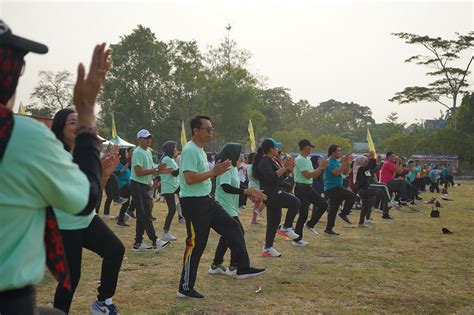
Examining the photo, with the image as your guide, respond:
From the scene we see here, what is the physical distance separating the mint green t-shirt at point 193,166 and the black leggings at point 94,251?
130 cm

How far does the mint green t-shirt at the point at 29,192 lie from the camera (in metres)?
1.72

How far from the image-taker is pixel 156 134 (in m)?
49.6

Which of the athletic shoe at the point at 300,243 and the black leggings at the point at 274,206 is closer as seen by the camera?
the black leggings at the point at 274,206

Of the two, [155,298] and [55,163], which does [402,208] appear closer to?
[155,298]

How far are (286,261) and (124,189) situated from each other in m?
5.70

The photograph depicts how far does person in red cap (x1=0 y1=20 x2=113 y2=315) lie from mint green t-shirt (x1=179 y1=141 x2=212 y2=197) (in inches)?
138

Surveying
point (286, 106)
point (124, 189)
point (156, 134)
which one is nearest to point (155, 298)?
point (124, 189)

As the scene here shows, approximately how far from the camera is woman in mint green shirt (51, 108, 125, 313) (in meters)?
3.85

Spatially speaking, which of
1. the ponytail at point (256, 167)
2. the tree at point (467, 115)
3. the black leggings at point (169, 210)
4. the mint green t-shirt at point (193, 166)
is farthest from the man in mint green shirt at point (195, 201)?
the tree at point (467, 115)

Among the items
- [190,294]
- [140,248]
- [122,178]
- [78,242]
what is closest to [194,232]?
[190,294]

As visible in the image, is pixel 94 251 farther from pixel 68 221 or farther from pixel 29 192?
pixel 29 192

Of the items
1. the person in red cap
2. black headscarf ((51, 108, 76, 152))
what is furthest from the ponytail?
the person in red cap

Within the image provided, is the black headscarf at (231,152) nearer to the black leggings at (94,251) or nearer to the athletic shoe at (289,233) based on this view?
the black leggings at (94,251)

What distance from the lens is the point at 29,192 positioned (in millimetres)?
1769
